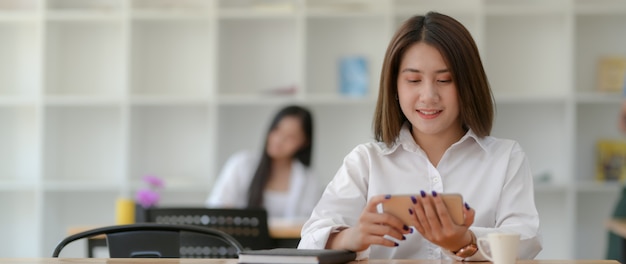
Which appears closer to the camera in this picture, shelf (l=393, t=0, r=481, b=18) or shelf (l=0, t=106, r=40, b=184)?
shelf (l=393, t=0, r=481, b=18)

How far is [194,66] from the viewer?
6.20 metres

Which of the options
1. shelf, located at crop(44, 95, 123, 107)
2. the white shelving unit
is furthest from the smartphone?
shelf, located at crop(44, 95, 123, 107)

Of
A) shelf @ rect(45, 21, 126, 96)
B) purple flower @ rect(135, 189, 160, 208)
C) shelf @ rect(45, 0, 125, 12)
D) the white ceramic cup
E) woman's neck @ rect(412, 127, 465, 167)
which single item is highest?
shelf @ rect(45, 0, 125, 12)

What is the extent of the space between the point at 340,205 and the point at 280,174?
2.94 metres

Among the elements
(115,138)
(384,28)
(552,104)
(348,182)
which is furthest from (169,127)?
(348,182)

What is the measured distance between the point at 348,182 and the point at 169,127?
13.6 feet

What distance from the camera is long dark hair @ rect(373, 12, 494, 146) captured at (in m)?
2.10

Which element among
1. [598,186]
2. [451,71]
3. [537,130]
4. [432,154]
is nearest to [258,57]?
[537,130]

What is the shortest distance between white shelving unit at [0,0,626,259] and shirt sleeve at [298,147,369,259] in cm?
358

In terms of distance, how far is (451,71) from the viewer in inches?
82.5

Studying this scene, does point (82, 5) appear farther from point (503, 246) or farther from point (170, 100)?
point (503, 246)

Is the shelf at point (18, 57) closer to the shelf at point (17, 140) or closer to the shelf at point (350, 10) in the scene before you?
the shelf at point (17, 140)

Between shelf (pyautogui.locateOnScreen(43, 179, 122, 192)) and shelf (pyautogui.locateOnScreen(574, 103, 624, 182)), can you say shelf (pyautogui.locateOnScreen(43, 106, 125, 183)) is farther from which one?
shelf (pyautogui.locateOnScreen(574, 103, 624, 182))

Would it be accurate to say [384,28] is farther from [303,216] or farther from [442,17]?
[442,17]
